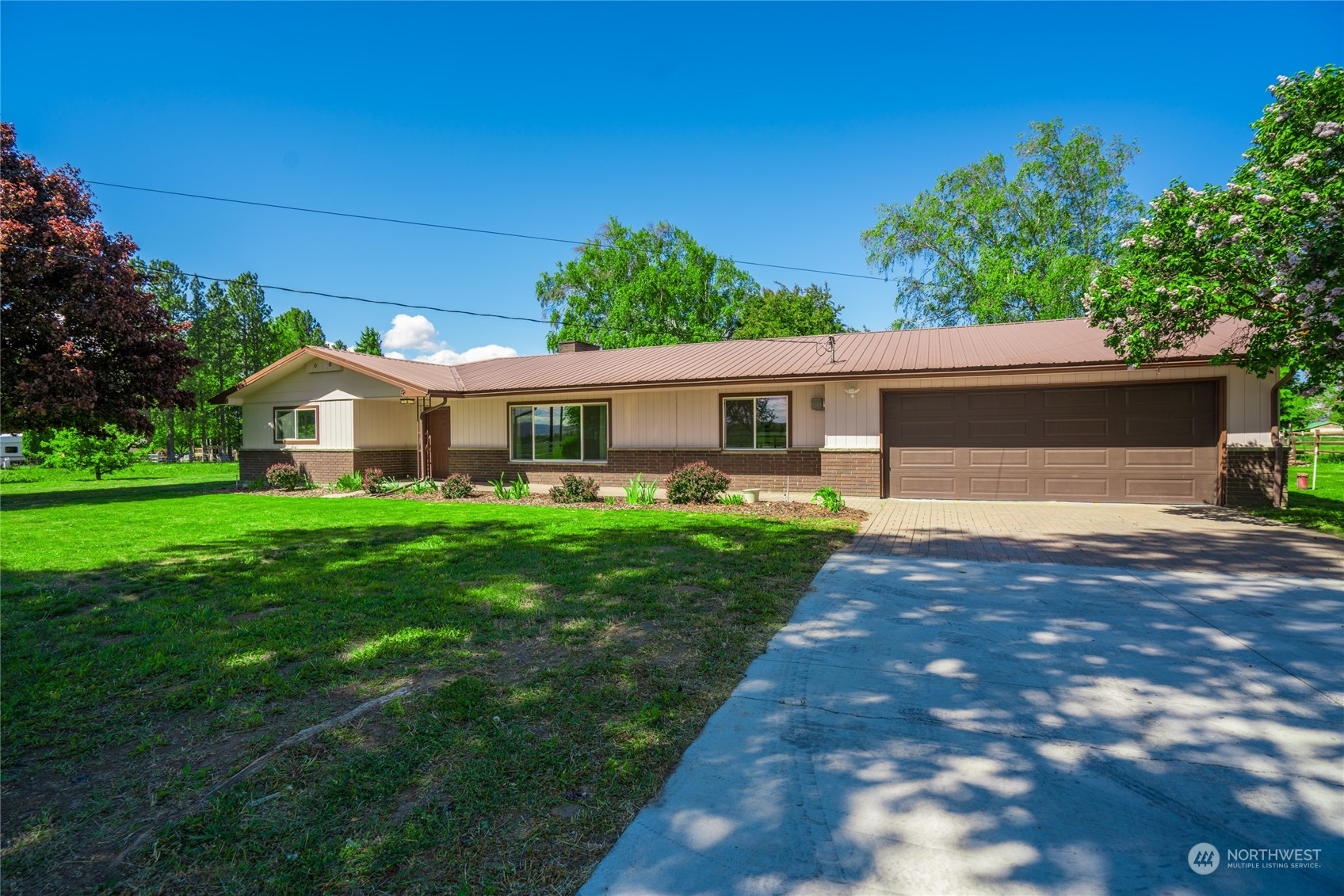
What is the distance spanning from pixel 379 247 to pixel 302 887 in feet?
61.6

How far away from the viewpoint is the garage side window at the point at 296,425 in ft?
61.4

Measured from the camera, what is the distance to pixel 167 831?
2367 mm

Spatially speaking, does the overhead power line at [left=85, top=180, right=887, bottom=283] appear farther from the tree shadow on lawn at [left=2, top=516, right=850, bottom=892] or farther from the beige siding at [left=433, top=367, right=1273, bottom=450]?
the tree shadow on lawn at [left=2, top=516, right=850, bottom=892]

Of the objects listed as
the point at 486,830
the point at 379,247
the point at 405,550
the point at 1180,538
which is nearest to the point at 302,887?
the point at 486,830

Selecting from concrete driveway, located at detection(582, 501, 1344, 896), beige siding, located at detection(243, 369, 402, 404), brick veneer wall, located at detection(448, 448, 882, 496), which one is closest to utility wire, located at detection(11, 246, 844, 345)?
beige siding, located at detection(243, 369, 402, 404)

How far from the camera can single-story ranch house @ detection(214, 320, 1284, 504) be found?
11.6m

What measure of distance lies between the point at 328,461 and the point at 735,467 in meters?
12.0

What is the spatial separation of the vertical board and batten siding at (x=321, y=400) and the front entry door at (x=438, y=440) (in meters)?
1.38

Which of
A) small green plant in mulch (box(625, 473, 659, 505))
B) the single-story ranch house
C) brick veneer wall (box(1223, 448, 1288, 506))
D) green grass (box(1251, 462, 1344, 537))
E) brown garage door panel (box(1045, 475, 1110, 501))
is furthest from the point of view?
small green plant in mulch (box(625, 473, 659, 505))

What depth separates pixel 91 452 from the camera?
23.6 meters

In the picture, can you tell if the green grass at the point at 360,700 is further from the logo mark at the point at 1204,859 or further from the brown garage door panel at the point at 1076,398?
the brown garage door panel at the point at 1076,398

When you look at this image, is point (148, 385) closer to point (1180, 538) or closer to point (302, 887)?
point (302, 887)

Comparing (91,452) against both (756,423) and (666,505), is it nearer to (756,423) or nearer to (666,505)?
(666,505)

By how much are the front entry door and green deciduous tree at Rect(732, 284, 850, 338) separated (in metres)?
23.2
